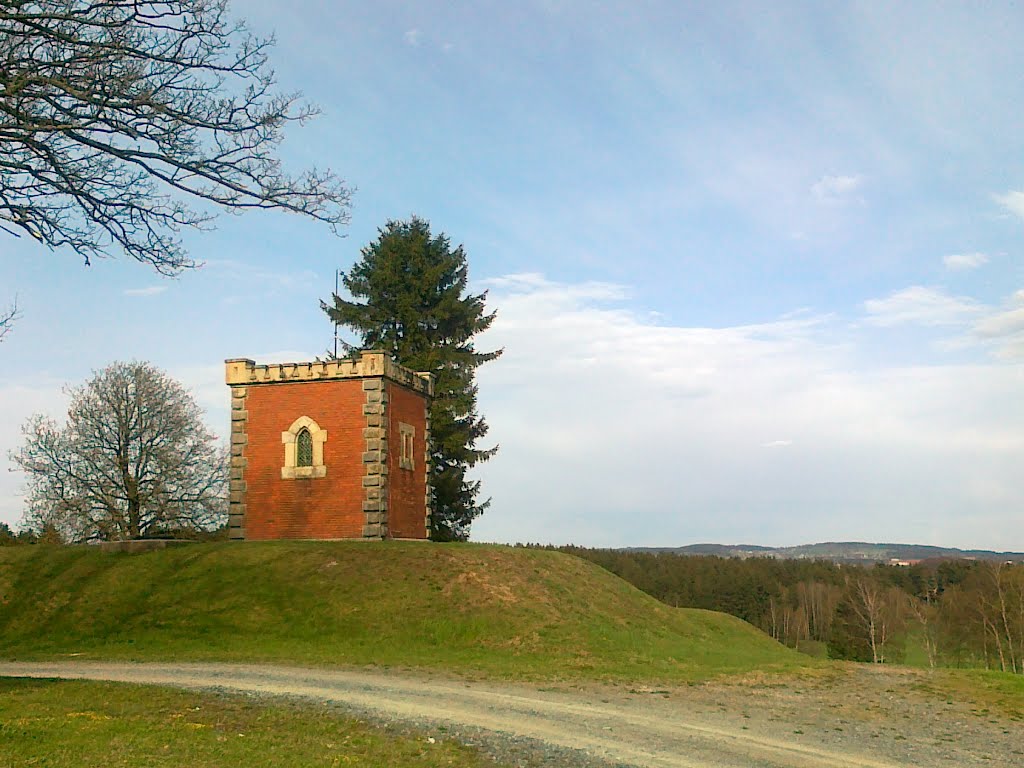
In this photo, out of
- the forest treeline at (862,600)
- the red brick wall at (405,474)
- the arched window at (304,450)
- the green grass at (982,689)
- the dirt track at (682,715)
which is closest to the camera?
the dirt track at (682,715)

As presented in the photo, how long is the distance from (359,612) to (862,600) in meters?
63.0

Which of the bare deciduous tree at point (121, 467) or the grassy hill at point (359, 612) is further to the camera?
the bare deciduous tree at point (121, 467)

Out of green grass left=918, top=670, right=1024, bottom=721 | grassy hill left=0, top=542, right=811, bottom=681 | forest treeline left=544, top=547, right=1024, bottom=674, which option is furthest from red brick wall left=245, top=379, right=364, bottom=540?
forest treeline left=544, top=547, right=1024, bottom=674

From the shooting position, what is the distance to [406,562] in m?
28.0

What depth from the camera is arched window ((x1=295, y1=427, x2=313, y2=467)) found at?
3269 centimetres

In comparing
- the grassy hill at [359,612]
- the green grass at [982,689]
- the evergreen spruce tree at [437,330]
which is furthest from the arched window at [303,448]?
the green grass at [982,689]

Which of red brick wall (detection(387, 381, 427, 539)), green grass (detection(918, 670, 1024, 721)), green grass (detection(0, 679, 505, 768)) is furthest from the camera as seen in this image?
red brick wall (detection(387, 381, 427, 539))

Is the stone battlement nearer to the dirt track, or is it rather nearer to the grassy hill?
the grassy hill

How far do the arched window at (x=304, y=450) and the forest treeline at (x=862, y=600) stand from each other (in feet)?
156

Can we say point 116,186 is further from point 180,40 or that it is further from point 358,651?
point 358,651

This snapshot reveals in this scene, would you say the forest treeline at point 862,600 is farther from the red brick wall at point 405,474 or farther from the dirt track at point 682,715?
the dirt track at point 682,715

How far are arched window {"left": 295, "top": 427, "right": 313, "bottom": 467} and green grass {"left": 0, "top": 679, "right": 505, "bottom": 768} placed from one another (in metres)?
19.1

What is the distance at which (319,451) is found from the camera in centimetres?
3250

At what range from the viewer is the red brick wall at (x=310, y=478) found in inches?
1257
